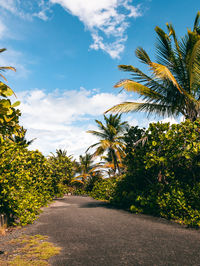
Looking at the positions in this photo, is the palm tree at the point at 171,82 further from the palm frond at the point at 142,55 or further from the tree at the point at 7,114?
the tree at the point at 7,114

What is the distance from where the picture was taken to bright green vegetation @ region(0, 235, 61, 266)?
11.3 feet

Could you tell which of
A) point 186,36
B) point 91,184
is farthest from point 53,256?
point 91,184

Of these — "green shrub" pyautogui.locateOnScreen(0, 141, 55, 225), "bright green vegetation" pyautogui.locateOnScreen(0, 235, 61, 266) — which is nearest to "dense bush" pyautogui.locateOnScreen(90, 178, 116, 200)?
"green shrub" pyautogui.locateOnScreen(0, 141, 55, 225)

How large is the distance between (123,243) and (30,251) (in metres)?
2.01

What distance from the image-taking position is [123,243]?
4.55 meters

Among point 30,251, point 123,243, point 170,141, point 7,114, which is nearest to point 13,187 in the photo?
point 30,251

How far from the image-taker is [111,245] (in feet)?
14.4

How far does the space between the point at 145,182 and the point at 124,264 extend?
6748 mm

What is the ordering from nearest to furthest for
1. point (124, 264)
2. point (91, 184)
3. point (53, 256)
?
point (124, 264)
point (53, 256)
point (91, 184)

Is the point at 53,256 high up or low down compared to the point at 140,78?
down

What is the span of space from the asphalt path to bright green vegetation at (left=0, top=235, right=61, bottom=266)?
0.20 m

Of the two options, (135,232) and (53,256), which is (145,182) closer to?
(135,232)

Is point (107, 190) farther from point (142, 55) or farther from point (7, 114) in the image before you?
point (7, 114)

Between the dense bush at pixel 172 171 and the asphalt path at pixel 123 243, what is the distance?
0.76 metres
